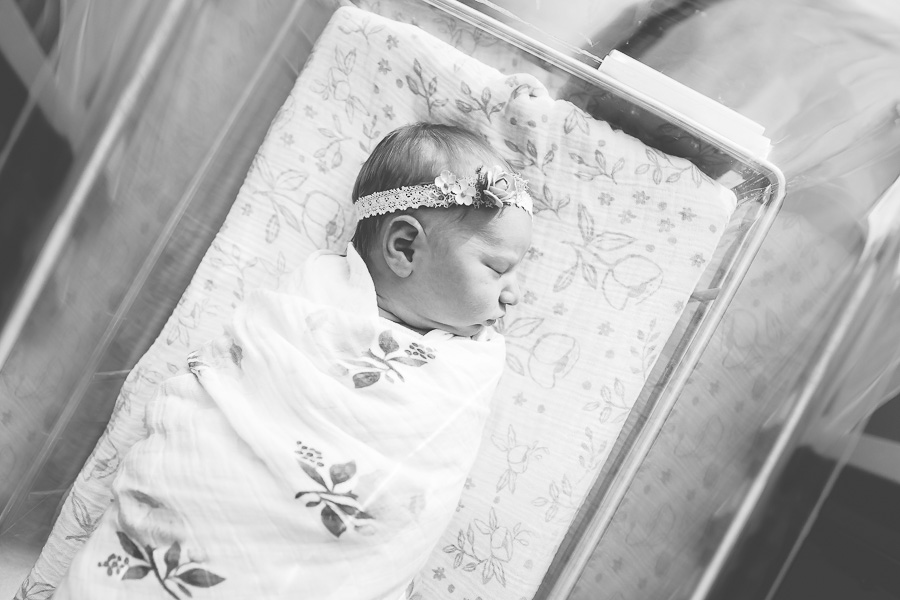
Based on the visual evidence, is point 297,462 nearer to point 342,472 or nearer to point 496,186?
point 342,472

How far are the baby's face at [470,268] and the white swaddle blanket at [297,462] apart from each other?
0.05m

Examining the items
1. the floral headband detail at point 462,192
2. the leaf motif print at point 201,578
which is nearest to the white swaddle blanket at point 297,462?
the leaf motif print at point 201,578

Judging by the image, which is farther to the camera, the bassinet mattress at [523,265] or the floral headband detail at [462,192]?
the bassinet mattress at [523,265]

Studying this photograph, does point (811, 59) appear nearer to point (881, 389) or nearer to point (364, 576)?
point (881, 389)

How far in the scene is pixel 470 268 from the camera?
0.80 meters

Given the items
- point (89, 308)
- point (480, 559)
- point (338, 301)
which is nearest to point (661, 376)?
point (480, 559)

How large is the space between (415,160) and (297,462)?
1.38 feet

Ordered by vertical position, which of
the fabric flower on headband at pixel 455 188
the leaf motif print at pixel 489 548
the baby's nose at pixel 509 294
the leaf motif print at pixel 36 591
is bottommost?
the leaf motif print at pixel 36 591

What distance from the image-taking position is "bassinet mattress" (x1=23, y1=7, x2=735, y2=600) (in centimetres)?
92

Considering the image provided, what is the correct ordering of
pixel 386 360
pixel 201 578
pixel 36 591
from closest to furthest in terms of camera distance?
1. pixel 201 578
2. pixel 386 360
3. pixel 36 591

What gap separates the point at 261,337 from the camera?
0.76m

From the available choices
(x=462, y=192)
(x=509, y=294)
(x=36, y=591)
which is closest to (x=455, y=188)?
(x=462, y=192)

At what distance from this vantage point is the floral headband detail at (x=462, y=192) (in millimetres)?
785

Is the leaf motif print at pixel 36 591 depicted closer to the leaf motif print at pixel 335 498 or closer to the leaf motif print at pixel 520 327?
the leaf motif print at pixel 335 498
